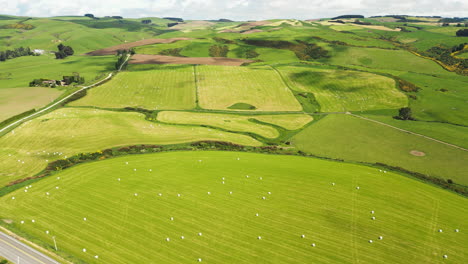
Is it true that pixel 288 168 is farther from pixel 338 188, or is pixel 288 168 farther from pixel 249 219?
pixel 249 219

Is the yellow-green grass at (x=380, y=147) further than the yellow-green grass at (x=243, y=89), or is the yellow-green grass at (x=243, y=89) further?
the yellow-green grass at (x=243, y=89)

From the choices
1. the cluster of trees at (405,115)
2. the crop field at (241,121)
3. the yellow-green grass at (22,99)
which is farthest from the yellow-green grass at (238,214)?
the yellow-green grass at (22,99)

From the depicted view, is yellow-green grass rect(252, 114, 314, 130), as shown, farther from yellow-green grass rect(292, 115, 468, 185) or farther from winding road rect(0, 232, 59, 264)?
winding road rect(0, 232, 59, 264)

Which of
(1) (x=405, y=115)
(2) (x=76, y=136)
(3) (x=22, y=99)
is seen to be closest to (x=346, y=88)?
(1) (x=405, y=115)

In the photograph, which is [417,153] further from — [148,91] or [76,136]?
[148,91]

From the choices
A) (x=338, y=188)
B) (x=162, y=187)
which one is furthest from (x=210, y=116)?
(x=338, y=188)

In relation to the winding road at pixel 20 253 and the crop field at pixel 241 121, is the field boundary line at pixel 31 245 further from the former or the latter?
the crop field at pixel 241 121

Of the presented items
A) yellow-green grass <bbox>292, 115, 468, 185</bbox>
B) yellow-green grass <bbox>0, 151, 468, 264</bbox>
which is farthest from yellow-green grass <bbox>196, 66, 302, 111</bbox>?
yellow-green grass <bbox>0, 151, 468, 264</bbox>
